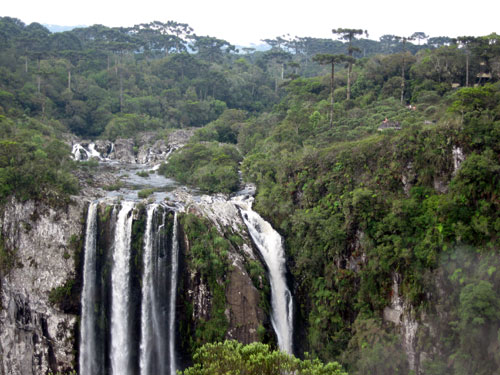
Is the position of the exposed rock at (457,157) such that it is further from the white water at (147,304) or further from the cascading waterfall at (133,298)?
the white water at (147,304)

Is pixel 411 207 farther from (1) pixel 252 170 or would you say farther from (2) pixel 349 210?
(1) pixel 252 170

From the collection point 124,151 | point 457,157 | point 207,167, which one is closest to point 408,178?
point 457,157

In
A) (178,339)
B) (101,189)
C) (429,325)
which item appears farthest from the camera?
(101,189)

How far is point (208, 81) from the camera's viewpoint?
58469 millimetres

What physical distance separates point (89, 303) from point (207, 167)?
1242 cm

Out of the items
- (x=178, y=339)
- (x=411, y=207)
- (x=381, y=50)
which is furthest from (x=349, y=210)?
(x=381, y=50)

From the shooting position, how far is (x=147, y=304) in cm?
2030

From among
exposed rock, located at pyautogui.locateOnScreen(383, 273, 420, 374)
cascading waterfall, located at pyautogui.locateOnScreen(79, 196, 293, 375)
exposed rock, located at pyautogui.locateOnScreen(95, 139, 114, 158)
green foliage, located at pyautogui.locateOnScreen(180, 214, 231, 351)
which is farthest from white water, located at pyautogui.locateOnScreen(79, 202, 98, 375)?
exposed rock, located at pyautogui.locateOnScreen(95, 139, 114, 158)

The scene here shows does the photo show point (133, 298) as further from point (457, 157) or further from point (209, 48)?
point (209, 48)

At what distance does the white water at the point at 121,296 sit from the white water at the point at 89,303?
0.99 m

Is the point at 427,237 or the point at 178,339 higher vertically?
the point at 427,237

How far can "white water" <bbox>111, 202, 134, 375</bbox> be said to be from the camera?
1994 cm

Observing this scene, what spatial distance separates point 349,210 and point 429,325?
607 centimetres

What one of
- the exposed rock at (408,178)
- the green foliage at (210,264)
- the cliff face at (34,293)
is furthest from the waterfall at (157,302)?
the exposed rock at (408,178)
